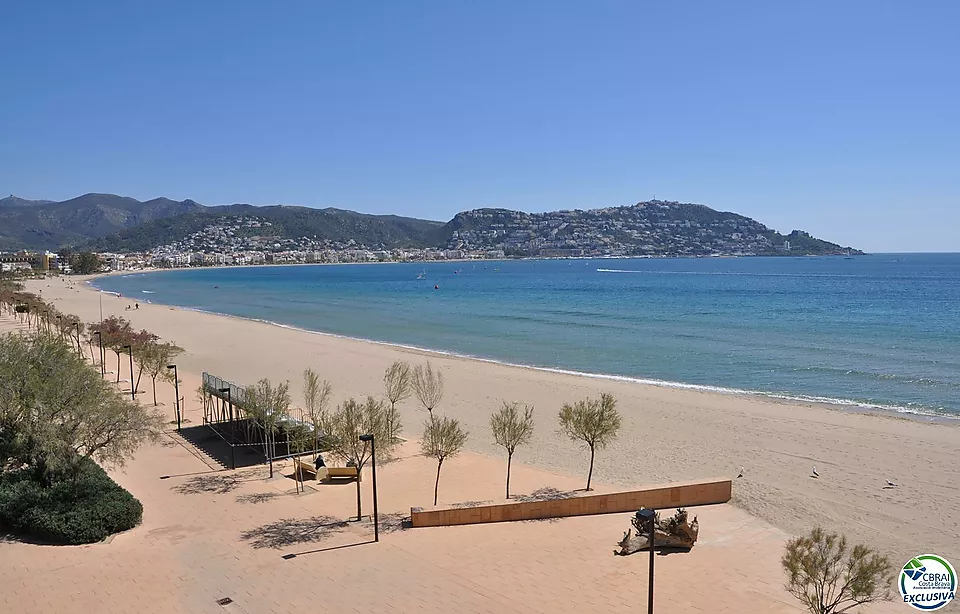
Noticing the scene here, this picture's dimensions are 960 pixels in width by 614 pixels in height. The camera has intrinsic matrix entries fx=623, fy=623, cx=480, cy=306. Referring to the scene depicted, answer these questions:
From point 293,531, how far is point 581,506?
5.62 metres

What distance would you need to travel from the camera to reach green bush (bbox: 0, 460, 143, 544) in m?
10.6

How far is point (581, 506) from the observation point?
498 inches

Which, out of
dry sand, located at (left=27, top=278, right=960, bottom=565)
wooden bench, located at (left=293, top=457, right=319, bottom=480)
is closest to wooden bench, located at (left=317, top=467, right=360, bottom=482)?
wooden bench, located at (left=293, top=457, right=319, bottom=480)

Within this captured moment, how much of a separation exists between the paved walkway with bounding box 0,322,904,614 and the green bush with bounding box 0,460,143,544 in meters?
0.28

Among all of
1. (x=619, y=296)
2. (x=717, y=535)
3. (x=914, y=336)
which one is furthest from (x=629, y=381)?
(x=619, y=296)

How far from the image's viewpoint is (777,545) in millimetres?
11180

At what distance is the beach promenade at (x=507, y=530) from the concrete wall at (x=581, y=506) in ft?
0.89

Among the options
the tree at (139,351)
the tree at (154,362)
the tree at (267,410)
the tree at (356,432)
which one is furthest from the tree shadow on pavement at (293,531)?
the tree at (139,351)

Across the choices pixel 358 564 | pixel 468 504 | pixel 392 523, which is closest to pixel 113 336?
pixel 392 523

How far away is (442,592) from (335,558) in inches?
86.9

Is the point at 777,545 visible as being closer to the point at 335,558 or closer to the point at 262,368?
the point at 335,558

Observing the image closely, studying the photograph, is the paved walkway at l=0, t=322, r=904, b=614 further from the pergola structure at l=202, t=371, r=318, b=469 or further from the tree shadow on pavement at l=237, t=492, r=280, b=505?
the pergola structure at l=202, t=371, r=318, b=469

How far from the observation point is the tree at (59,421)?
37.6ft

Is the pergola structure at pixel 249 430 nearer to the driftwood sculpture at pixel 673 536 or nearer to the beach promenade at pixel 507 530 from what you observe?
the beach promenade at pixel 507 530
